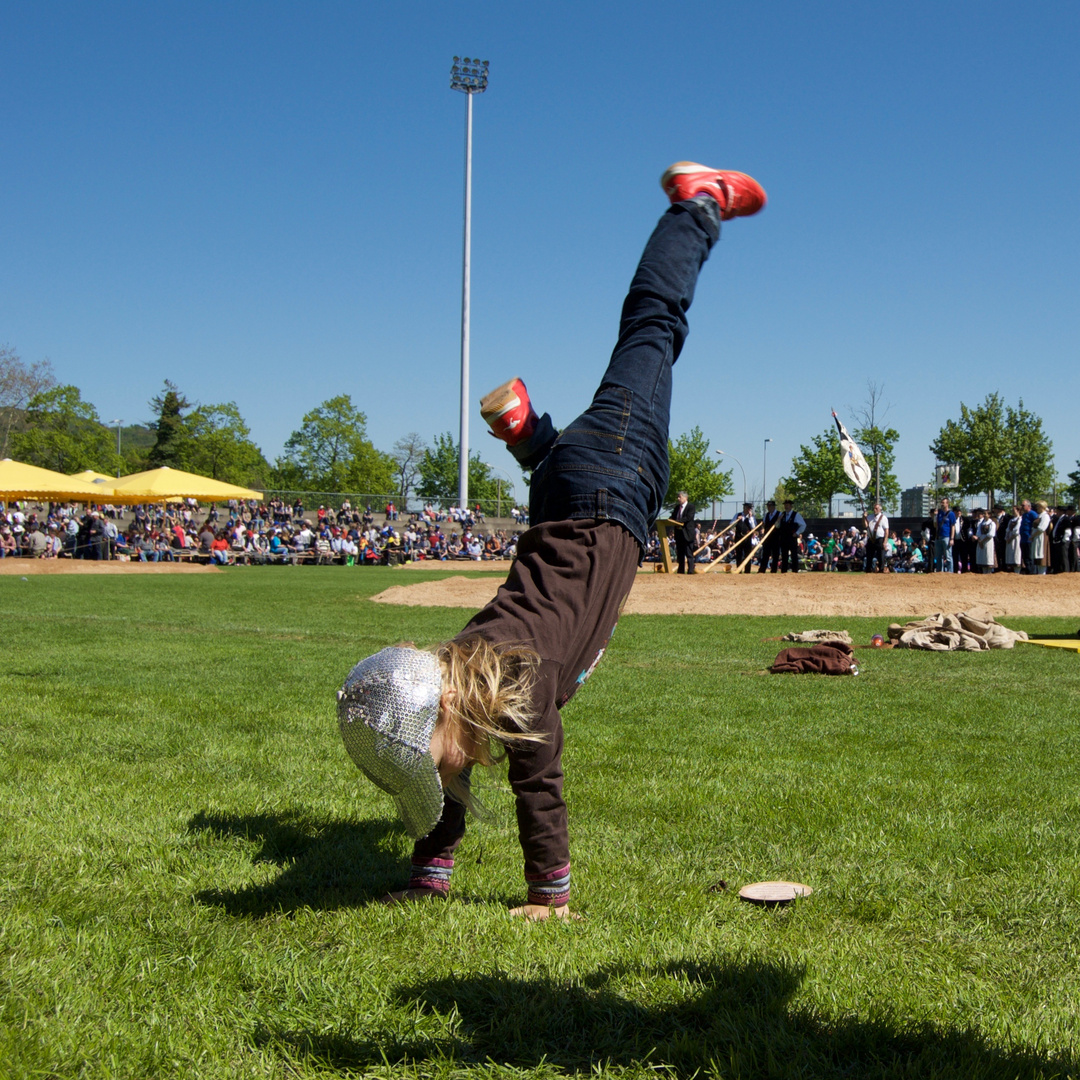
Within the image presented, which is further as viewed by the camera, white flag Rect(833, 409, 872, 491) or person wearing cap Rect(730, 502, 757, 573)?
person wearing cap Rect(730, 502, 757, 573)

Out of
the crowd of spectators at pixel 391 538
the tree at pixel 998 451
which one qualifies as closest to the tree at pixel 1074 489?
the tree at pixel 998 451

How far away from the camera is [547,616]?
9.60 feet

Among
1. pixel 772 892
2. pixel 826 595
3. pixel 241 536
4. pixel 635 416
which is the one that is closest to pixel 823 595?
pixel 826 595

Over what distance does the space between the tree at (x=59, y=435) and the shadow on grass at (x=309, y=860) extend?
232 ft

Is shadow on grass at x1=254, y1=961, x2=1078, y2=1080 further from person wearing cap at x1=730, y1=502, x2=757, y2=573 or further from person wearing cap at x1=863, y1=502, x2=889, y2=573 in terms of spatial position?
person wearing cap at x1=863, y1=502, x2=889, y2=573

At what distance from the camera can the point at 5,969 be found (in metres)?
2.46

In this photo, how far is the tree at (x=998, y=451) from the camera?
189 feet

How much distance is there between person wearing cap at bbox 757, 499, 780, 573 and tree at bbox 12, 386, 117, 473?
186 ft

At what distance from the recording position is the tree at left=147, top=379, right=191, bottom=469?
3145 inches

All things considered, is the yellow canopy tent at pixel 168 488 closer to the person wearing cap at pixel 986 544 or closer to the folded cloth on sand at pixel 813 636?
the person wearing cap at pixel 986 544

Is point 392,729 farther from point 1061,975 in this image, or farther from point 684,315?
point 684,315

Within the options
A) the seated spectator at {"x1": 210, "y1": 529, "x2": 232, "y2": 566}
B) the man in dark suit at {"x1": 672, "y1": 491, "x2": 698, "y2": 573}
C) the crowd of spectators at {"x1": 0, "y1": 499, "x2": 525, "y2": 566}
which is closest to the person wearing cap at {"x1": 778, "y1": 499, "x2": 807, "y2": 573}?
the man in dark suit at {"x1": 672, "y1": 491, "x2": 698, "y2": 573}

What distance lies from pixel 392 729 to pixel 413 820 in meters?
0.37

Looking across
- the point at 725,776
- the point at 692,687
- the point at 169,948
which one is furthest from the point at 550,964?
the point at 692,687
